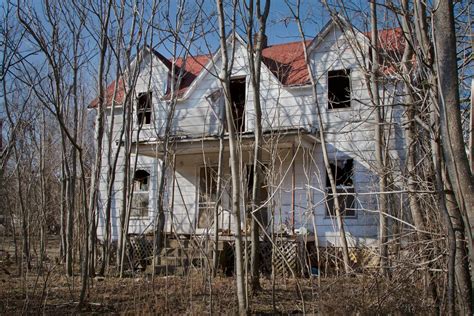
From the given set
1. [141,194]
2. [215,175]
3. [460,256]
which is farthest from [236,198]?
[141,194]

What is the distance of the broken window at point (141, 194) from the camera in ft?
48.1

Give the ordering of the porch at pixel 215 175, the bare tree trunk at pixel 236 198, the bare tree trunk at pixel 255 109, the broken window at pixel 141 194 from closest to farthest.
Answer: the bare tree trunk at pixel 236 198, the bare tree trunk at pixel 255 109, the porch at pixel 215 175, the broken window at pixel 141 194

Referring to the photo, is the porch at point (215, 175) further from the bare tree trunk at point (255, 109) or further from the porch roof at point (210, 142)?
the bare tree trunk at point (255, 109)

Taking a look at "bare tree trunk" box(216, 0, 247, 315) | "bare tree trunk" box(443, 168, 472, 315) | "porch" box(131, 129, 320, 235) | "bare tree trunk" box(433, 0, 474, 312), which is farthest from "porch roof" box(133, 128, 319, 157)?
"bare tree trunk" box(433, 0, 474, 312)

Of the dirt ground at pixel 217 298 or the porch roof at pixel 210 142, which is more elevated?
the porch roof at pixel 210 142

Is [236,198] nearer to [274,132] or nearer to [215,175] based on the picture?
[274,132]

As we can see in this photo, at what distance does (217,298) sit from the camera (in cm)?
702

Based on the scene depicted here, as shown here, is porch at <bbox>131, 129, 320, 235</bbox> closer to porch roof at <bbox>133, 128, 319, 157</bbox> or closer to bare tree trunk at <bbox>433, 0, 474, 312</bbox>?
porch roof at <bbox>133, 128, 319, 157</bbox>

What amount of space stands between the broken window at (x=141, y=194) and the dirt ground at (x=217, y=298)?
5259mm

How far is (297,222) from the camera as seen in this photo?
12.5 m

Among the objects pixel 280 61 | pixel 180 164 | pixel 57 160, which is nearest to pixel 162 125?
pixel 180 164

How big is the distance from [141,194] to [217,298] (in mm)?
8356

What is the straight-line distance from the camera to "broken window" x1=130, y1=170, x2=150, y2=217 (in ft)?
48.1

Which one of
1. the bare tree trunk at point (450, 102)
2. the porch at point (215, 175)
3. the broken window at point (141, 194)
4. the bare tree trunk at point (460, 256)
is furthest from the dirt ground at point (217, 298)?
the broken window at point (141, 194)
